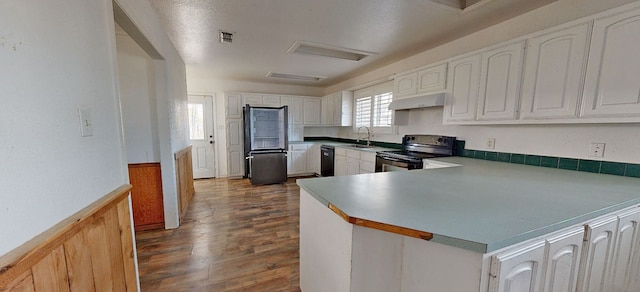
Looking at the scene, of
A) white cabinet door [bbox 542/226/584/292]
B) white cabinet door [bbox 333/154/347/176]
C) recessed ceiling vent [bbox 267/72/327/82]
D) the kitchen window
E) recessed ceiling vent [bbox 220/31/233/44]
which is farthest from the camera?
recessed ceiling vent [bbox 267/72/327/82]

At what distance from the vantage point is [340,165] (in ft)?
14.2

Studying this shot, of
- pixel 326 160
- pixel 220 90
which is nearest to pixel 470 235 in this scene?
pixel 326 160

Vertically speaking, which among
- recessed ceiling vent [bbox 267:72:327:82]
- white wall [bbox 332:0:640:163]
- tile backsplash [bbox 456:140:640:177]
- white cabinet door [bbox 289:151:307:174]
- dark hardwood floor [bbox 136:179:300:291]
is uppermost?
recessed ceiling vent [bbox 267:72:327:82]

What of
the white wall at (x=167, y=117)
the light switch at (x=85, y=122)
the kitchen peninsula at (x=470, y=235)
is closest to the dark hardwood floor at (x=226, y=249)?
the white wall at (x=167, y=117)

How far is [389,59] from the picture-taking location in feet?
11.4

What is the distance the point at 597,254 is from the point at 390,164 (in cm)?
193

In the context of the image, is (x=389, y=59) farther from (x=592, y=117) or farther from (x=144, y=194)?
(x=144, y=194)

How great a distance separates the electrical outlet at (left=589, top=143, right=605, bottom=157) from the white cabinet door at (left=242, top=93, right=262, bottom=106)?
479cm

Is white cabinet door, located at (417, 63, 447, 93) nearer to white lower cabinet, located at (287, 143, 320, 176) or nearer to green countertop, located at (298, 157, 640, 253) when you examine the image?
green countertop, located at (298, 157, 640, 253)

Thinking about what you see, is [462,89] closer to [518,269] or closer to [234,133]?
[518,269]

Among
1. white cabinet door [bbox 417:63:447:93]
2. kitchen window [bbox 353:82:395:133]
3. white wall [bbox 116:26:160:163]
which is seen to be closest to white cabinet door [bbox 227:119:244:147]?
white wall [bbox 116:26:160:163]

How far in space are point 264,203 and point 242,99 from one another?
249 centimetres

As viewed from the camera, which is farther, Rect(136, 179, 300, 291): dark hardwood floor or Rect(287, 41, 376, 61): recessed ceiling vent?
Rect(287, 41, 376, 61): recessed ceiling vent

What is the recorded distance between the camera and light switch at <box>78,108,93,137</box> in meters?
0.94
